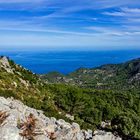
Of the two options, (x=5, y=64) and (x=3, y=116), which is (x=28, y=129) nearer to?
(x=3, y=116)

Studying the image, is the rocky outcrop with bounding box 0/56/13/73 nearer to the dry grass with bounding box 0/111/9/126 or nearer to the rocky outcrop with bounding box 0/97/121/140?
the rocky outcrop with bounding box 0/97/121/140

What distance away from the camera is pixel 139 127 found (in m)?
115

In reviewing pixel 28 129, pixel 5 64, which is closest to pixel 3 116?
pixel 28 129

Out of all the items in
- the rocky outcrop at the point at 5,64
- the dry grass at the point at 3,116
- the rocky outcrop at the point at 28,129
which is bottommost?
the rocky outcrop at the point at 28,129

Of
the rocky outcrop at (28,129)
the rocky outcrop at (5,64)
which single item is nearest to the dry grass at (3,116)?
the rocky outcrop at (28,129)

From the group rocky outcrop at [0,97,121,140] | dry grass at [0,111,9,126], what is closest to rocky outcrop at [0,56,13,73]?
rocky outcrop at [0,97,121,140]

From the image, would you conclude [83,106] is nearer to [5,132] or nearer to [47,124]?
[47,124]

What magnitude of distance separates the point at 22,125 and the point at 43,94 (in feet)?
222

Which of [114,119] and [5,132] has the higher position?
[5,132]

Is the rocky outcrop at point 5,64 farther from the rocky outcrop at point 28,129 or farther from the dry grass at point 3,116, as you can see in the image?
the dry grass at point 3,116

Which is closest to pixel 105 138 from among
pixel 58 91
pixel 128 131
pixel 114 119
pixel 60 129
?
pixel 60 129

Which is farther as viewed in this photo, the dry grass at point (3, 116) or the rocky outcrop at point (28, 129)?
the dry grass at point (3, 116)

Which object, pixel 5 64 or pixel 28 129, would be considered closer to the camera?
pixel 28 129

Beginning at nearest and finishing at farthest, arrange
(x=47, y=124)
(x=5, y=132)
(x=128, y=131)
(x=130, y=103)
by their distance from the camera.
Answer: (x=5, y=132)
(x=47, y=124)
(x=128, y=131)
(x=130, y=103)
